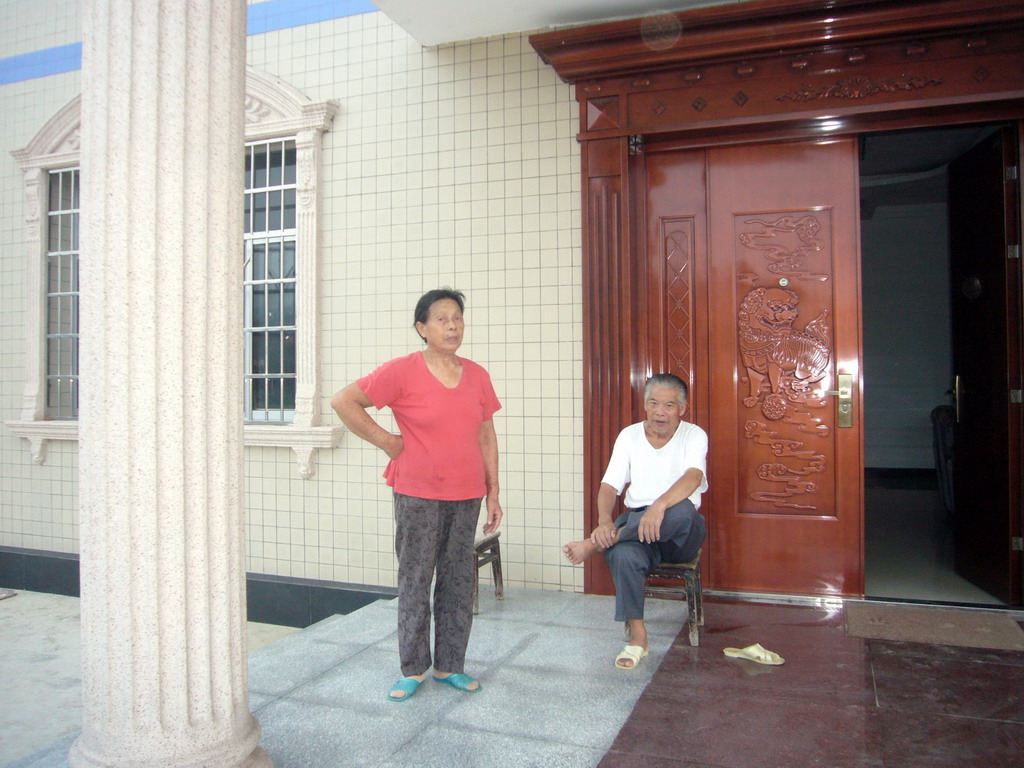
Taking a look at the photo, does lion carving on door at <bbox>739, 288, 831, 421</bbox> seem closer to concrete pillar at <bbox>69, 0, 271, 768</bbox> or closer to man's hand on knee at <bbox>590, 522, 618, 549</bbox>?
man's hand on knee at <bbox>590, 522, 618, 549</bbox>

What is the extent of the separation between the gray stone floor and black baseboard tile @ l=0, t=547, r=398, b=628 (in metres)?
0.94

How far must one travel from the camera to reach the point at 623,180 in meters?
4.17

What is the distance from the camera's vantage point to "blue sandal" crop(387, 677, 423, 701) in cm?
280

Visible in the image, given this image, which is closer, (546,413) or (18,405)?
(546,413)

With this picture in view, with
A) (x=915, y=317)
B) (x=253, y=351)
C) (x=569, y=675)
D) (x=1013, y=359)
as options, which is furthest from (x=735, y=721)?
(x=915, y=317)

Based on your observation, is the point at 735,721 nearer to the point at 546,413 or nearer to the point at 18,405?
the point at 546,413

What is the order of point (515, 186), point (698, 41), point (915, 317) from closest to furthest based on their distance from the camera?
point (698, 41), point (515, 186), point (915, 317)

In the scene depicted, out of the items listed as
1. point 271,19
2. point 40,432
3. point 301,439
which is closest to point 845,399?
point 301,439

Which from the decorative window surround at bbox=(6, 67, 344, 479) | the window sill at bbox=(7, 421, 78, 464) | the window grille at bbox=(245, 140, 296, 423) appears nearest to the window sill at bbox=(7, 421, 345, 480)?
the decorative window surround at bbox=(6, 67, 344, 479)

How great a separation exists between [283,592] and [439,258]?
2435mm

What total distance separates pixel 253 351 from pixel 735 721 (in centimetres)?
396

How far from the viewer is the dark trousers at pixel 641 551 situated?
319 centimetres

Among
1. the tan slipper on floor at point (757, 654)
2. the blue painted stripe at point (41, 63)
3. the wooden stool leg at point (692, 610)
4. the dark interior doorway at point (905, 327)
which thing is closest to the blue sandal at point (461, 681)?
the wooden stool leg at point (692, 610)

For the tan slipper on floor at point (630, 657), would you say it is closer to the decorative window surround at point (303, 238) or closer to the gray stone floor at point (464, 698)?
the gray stone floor at point (464, 698)
